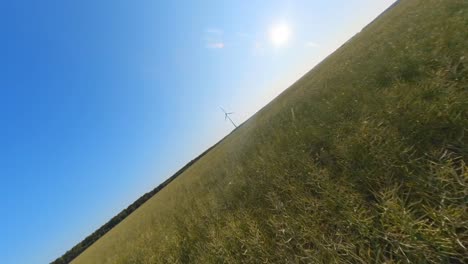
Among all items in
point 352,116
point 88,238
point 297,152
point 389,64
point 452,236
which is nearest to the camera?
point 452,236

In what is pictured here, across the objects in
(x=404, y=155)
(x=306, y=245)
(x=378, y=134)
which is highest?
(x=378, y=134)

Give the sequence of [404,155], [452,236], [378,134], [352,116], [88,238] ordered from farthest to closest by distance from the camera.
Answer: [88,238] → [352,116] → [378,134] → [404,155] → [452,236]

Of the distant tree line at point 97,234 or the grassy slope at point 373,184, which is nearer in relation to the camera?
the grassy slope at point 373,184

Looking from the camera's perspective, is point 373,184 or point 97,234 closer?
point 373,184

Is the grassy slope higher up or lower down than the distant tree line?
lower down

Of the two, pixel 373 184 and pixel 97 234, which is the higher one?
pixel 97 234

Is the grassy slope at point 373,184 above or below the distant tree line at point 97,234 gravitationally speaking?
below

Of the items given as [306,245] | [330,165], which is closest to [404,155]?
[330,165]

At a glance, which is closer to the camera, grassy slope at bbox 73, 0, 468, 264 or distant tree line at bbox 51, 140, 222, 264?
grassy slope at bbox 73, 0, 468, 264

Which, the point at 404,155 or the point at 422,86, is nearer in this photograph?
the point at 404,155

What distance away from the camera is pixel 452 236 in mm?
2287

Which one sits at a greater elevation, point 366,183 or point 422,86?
point 422,86

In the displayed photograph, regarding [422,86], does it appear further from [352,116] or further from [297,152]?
[297,152]

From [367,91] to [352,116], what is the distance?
1.47 m
